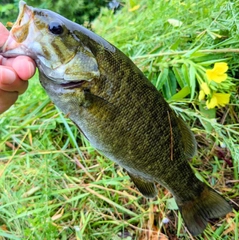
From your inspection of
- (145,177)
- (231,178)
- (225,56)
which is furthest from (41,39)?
(231,178)

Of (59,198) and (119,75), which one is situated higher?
(119,75)

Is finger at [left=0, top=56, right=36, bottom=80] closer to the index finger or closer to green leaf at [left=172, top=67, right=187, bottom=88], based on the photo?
the index finger

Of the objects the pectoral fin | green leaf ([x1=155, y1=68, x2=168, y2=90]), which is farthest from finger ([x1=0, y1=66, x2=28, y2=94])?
green leaf ([x1=155, y1=68, x2=168, y2=90])

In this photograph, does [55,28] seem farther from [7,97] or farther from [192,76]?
[192,76]

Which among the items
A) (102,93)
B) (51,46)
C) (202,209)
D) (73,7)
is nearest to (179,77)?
(202,209)

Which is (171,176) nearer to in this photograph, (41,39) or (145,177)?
(145,177)

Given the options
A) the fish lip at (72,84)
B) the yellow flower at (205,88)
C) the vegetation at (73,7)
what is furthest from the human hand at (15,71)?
the vegetation at (73,7)
